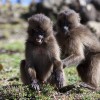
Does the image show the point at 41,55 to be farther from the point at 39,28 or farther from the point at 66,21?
the point at 66,21

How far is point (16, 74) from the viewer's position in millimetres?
10242

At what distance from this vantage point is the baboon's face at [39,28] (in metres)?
7.40

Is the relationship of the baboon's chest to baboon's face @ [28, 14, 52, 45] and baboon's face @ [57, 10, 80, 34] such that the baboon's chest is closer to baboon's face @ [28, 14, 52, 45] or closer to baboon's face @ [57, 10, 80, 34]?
baboon's face @ [28, 14, 52, 45]

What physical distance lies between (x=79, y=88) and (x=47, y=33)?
1.17 meters

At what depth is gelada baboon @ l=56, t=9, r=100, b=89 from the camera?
8250mm

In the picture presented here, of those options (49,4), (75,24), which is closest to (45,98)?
(75,24)

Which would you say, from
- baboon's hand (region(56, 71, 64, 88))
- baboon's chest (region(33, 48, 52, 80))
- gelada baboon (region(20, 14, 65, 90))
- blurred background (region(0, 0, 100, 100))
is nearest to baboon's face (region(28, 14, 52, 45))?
gelada baboon (region(20, 14, 65, 90))

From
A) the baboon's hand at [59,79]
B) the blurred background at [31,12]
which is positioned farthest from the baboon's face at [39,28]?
the blurred background at [31,12]

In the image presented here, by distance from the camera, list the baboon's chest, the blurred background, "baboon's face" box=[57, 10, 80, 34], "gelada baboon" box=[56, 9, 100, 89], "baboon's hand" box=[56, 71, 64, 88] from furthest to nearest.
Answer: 1. the blurred background
2. "baboon's face" box=[57, 10, 80, 34]
3. "gelada baboon" box=[56, 9, 100, 89]
4. the baboon's chest
5. "baboon's hand" box=[56, 71, 64, 88]

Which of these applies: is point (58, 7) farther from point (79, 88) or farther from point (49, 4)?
point (79, 88)

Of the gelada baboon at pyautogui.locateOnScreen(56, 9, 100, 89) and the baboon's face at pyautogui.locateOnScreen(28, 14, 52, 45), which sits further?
the gelada baboon at pyautogui.locateOnScreen(56, 9, 100, 89)

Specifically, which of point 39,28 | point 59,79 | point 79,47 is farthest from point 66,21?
point 59,79

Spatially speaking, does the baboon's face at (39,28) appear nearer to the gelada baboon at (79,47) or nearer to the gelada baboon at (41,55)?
the gelada baboon at (41,55)

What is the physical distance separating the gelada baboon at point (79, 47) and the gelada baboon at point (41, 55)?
62cm
